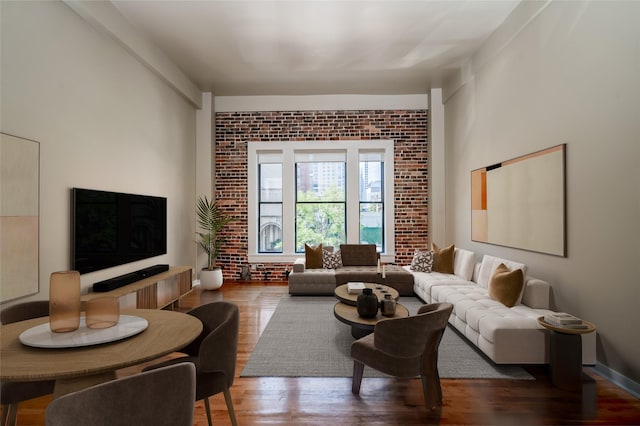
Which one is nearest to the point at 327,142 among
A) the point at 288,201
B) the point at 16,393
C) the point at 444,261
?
the point at 288,201

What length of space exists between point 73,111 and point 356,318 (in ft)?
11.4

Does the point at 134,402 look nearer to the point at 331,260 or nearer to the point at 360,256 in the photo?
the point at 331,260

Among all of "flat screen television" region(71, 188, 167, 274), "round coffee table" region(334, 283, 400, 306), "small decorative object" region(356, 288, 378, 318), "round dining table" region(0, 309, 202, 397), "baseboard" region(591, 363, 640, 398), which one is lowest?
"baseboard" region(591, 363, 640, 398)

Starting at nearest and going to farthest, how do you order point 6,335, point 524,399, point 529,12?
point 6,335, point 524,399, point 529,12

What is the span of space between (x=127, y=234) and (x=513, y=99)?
5068 millimetres

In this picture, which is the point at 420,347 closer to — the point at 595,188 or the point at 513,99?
the point at 595,188

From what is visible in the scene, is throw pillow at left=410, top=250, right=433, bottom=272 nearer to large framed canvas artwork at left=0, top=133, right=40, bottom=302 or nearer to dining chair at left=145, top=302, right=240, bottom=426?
dining chair at left=145, top=302, right=240, bottom=426

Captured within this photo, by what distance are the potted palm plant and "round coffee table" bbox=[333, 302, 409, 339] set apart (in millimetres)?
3262

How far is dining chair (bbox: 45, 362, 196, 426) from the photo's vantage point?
1.14m

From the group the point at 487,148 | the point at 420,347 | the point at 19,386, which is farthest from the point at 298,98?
the point at 19,386

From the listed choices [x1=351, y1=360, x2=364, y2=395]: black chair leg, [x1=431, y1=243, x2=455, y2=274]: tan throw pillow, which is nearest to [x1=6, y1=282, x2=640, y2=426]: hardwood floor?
[x1=351, y1=360, x2=364, y2=395]: black chair leg

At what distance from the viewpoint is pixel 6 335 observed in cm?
168

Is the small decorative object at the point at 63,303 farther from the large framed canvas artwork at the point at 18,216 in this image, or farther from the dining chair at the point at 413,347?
the dining chair at the point at 413,347

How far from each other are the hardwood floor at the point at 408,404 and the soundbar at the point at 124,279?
1029mm
